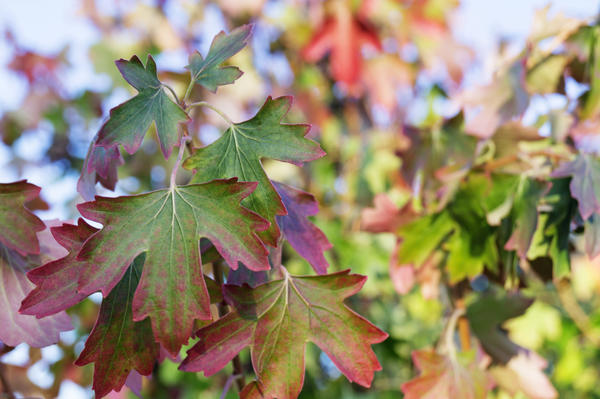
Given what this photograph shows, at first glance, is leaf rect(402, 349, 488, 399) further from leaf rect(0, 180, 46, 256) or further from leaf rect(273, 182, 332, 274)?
leaf rect(0, 180, 46, 256)

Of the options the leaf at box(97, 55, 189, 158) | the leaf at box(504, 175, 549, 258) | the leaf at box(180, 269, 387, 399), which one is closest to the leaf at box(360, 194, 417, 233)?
the leaf at box(504, 175, 549, 258)

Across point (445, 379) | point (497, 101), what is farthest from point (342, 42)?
point (445, 379)

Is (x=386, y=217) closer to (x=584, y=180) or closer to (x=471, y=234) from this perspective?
(x=471, y=234)

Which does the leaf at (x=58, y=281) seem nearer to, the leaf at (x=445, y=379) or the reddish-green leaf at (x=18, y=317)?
the reddish-green leaf at (x=18, y=317)

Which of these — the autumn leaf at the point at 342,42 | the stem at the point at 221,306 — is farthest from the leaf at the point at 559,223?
the autumn leaf at the point at 342,42

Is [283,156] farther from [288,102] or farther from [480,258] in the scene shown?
[480,258]

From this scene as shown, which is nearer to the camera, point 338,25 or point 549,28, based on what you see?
point 549,28

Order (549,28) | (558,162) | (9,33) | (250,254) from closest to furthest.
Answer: (250,254)
(558,162)
(549,28)
(9,33)

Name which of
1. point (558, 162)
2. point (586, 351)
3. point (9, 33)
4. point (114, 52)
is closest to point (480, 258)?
point (558, 162)
